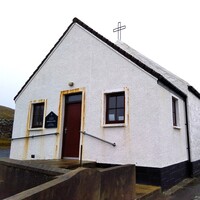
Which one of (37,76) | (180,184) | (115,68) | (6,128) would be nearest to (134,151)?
(180,184)

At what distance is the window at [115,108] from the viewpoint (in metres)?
7.42

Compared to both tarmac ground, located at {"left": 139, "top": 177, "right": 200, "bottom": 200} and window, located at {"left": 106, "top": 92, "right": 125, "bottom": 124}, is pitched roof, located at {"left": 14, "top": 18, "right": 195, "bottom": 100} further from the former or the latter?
tarmac ground, located at {"left": 139, "top": 177, "right": 200, "bottom": 200}

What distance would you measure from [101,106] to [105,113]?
30 cm

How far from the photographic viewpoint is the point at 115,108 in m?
7.62

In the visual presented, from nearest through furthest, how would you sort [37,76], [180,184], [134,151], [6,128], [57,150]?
[134,151] → [180,184] → [57,150] → [37,76] → [6,128]

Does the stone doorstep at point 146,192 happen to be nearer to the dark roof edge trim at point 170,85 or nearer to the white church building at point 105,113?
the white church building at point 105,113

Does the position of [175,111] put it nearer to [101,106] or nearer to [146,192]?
[101,106]

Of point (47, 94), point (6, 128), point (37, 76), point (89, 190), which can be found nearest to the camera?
A: point (89, 190)

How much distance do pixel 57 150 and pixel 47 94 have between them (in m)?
2.68

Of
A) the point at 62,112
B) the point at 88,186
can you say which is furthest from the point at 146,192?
the point at 62,112

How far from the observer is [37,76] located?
1048cm

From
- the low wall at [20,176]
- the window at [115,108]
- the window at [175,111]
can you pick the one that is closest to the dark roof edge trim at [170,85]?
the window at [175,111]

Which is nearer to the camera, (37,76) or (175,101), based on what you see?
(175,101)

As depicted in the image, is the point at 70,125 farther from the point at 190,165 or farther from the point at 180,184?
the point at 190,165
